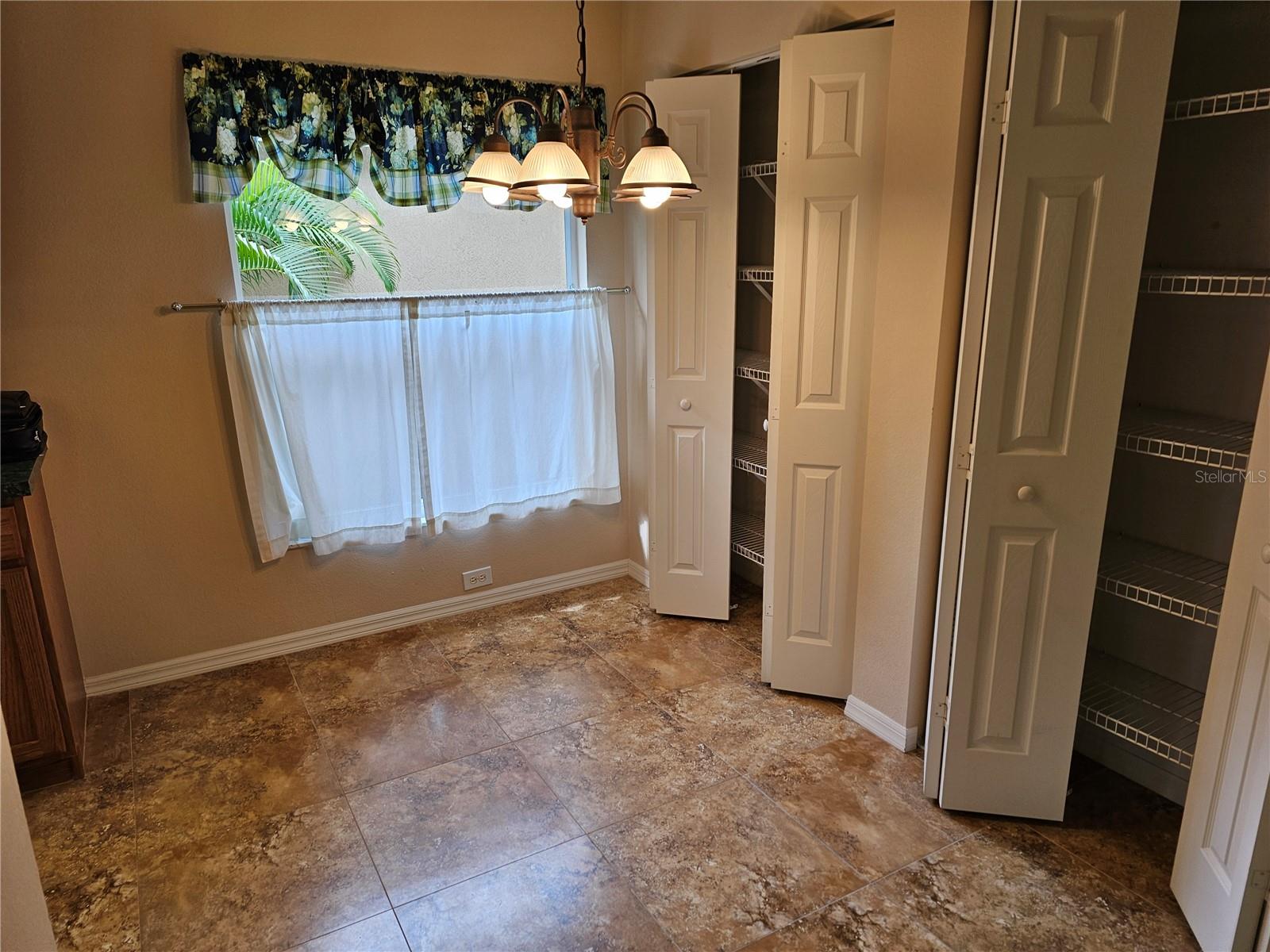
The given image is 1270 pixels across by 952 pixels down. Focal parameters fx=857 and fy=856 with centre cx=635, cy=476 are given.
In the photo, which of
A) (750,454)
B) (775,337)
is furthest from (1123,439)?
(750,454)

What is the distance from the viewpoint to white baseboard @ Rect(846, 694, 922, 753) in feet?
9.02

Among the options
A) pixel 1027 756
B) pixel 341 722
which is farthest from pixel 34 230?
pixel 1027 756

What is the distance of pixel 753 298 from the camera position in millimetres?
3748

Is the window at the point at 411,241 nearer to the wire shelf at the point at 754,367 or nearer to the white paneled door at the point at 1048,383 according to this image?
the wire shelf at the point at 754,367

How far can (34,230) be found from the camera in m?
2.80

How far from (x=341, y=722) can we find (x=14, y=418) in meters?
1.38

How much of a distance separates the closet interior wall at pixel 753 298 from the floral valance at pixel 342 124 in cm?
83

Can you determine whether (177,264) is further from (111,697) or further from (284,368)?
(111,697)

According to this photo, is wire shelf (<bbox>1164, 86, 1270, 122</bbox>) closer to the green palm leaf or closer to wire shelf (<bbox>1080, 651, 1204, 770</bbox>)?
wire shelf (<bbox>1080, 651, 1204, 770</bbox>)

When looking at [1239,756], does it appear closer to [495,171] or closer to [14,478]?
[495,171]

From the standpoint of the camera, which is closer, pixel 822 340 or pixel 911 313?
pixel 911 313

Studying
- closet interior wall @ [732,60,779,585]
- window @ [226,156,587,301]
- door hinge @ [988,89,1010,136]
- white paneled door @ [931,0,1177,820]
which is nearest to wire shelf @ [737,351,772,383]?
closet interior wall @ [732,60,779,585]

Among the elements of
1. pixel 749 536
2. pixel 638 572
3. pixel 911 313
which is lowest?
pixel 638 572

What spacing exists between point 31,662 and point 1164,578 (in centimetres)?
319
